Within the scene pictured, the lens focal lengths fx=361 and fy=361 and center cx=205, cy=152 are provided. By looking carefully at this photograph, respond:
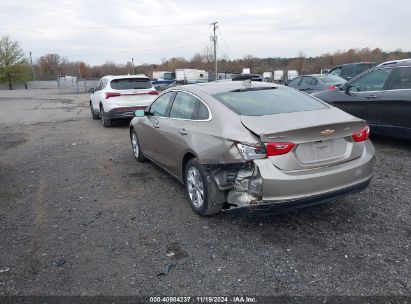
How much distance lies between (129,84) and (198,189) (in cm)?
808

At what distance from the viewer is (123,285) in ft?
10.1

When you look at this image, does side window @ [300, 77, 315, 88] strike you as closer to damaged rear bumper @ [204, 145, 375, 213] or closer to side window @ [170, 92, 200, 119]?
side window @ [170, 92, 200, 119]

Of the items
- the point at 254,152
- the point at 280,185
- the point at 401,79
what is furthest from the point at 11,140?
the point at 401,79

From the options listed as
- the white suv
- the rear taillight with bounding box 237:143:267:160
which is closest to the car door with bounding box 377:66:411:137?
the rear taillight with bounding box 237:143:267:160

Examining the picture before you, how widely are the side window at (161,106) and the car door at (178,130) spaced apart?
10.0 inches

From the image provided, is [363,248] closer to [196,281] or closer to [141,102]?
[196,281]

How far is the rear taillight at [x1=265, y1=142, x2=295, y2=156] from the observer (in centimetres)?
347

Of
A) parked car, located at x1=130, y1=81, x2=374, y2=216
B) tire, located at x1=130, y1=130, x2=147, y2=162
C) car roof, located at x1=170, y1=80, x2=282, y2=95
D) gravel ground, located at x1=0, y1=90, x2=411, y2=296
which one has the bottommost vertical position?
gravel ground, located at x1=0, y1=90, x2=411, y2=296

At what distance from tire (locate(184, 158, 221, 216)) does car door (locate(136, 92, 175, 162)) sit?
1.08 metres

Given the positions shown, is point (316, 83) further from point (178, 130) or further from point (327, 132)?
point (327, 132)

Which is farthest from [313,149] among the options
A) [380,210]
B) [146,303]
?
[146,303]

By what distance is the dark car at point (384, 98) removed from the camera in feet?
21.9

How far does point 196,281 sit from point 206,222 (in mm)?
1159

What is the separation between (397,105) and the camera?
6727 millimetres
